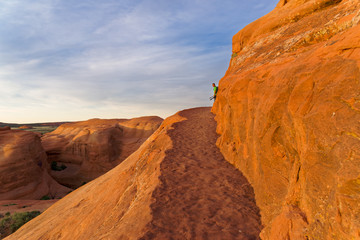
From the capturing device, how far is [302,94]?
12.6 ft

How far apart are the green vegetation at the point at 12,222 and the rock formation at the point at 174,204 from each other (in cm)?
349

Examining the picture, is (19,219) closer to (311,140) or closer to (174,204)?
(174,204)

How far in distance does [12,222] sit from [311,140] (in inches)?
677

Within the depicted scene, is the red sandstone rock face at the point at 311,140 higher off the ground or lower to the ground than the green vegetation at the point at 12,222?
higher

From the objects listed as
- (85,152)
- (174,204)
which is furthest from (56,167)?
(174,204)

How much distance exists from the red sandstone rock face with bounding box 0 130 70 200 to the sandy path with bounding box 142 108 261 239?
20610 mm

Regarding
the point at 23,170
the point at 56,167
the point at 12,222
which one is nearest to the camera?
the point at 12,222

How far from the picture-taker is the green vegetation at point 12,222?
37.9 feet

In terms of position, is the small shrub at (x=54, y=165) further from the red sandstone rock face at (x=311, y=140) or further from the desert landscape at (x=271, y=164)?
the red sandstone rock face at (x=311, y=140)

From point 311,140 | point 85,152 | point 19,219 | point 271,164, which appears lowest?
point 19,219

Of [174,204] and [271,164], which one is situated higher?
[271,164]

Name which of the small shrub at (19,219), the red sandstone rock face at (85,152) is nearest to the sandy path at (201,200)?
the small shrub at (19,219)

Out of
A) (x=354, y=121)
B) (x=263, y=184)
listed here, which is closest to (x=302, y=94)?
(x=354, y=121)

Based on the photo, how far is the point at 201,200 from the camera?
17.6ft
